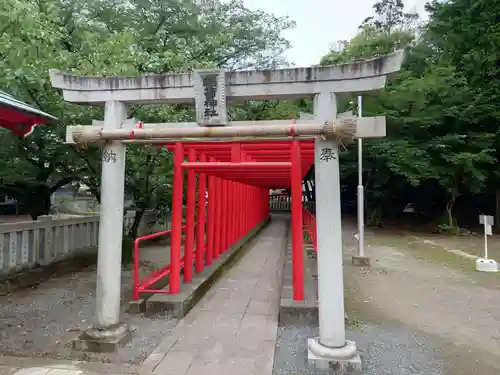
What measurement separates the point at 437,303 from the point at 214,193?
15.4 feet

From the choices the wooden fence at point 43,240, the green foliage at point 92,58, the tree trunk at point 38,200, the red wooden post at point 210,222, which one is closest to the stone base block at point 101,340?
the green foliage at point 92,58

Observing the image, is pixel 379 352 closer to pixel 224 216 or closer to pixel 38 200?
pixel 224 216

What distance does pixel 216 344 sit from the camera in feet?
15.3

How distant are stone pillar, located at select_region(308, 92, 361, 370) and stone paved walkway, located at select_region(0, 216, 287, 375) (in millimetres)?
710

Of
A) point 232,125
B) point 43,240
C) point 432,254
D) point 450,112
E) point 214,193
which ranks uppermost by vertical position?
point 450,112

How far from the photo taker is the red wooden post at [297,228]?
5.63 m

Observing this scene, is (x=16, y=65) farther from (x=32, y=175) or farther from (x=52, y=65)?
(x=32, y=175)

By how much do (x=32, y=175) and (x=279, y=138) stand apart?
759cm

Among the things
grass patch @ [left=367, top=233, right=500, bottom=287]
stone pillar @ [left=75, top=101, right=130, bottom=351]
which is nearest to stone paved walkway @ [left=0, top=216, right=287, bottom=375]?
stone pillar @ [left=75, top=101, right=130, bottom=351]

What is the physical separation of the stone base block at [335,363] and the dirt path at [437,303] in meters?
1.11

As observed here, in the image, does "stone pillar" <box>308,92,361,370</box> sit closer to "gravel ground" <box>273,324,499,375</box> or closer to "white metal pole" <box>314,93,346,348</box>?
"white metal pole" <box>314,93,346,348</box>

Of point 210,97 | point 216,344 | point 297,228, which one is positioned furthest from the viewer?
point 297,228

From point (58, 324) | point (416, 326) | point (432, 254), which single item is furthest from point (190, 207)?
point (432, 254)

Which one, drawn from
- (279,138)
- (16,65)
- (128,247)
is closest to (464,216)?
(128,247)
